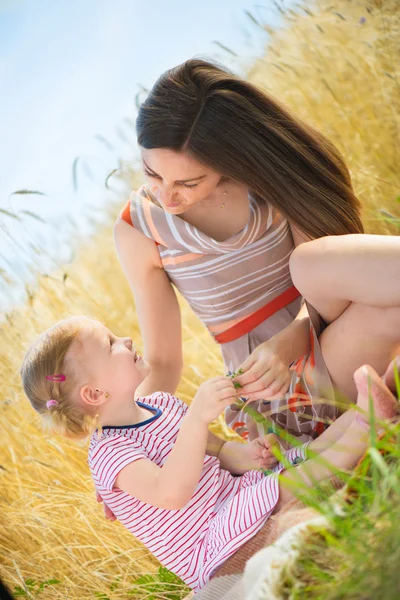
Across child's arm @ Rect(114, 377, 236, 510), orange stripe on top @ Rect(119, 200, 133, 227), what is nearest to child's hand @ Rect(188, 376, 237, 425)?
child's arm @ Rect(114, 377, 236, 510)

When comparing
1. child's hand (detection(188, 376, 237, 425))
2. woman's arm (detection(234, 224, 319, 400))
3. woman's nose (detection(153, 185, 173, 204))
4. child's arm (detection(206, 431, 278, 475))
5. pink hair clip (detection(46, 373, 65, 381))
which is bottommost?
child's arm (detection(206, 431, 278, 475))

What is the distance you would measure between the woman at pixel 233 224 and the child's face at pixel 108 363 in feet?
0.84

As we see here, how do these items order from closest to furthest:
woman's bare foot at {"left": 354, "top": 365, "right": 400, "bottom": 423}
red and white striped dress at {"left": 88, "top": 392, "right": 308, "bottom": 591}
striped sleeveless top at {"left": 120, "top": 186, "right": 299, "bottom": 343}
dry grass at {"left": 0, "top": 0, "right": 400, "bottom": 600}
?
woman's bare foot at {"left": 354, "top": 365, "right": 400, "bottom": 423}, red and white striped dress at {"left": 88, "top": 392, "right": 308, "bottom": 591}, striped sleeveless top at {"left": 120, "top": 186, "right": 299, "bottom": 343}, dry grass at {"left": 0, "top": 0, "right": 400, "bottom": 600}

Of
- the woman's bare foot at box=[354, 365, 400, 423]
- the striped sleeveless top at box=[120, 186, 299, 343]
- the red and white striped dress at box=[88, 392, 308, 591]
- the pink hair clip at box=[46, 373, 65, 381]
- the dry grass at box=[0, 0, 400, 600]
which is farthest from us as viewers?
the dry grass at box=[0, 0, 400, 600]

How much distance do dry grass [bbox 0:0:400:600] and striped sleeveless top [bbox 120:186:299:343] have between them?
36cm

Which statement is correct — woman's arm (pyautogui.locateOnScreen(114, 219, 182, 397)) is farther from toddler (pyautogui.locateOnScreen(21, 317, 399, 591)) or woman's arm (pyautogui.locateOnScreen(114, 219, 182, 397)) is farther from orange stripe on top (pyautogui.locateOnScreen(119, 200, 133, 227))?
toddler (pyautogui.locateOnScreen(21, 317, 399, 591))

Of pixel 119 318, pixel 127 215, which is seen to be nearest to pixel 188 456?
pixel 127 215

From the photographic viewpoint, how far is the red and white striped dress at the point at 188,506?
1235 mm

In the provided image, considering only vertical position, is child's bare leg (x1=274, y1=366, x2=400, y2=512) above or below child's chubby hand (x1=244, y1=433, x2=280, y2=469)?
above

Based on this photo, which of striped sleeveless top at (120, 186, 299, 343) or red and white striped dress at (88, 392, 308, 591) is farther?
striped sleeveless top at (120, 186, 299, 343)

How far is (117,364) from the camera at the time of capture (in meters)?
1.43

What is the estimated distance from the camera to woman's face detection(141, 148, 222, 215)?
1.46 meters

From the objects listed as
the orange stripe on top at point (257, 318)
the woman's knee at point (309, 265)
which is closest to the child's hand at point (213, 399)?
the woman's knee at point (309, 265)

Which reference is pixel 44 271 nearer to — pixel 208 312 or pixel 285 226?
pixel 208 312
